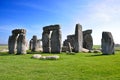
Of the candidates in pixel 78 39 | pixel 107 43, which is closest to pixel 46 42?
pixel 78 39

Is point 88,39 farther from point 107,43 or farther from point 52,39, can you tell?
point 107,43

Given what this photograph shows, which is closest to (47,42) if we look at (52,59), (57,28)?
(57,28)

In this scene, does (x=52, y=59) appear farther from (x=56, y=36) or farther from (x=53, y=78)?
(x=56, y=36)

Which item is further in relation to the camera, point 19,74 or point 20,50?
point 20,50

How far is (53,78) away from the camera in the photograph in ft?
40.9

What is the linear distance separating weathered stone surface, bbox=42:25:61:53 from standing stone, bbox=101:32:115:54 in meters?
7.85

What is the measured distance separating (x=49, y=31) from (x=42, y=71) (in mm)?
23320

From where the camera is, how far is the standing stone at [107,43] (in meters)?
28.8

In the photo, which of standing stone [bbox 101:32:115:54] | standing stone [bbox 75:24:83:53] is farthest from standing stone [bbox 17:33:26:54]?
standing stone [bbox 101:32:115:54]

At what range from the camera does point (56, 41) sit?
35156 millimetres

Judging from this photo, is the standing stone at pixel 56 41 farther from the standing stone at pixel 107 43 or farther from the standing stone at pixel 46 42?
the standing stone at pixel 107 43

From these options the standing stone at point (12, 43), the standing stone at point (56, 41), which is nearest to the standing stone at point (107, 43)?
the standing stone at point (56, 41)

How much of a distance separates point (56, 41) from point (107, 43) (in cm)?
920

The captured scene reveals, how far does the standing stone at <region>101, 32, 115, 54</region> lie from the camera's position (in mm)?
28803
